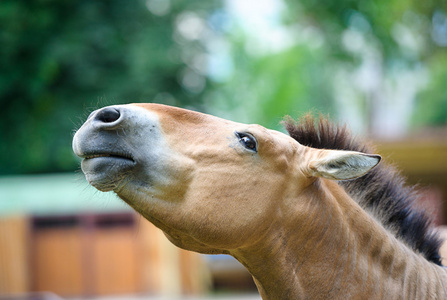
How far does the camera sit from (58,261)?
→ 45.3 feet

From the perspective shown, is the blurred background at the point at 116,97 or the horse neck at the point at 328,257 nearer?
the horse neck at the point at 328,257

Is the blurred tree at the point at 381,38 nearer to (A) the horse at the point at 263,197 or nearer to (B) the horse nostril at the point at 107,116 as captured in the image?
(A) the horse at the point at 263,197

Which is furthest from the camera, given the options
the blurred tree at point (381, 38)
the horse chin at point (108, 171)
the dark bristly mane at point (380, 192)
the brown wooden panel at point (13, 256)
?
the blurred tree at point (381, 38)

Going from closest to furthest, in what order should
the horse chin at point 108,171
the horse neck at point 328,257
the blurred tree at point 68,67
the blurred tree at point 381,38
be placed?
the horse chin at point 108,171
the horse neck at point 328,257
the blurred tree at point 68,67
the blurred tree at point 381,38

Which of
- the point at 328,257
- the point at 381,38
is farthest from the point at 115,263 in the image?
the point at 381,38

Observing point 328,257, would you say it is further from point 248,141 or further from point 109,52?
point 109,52

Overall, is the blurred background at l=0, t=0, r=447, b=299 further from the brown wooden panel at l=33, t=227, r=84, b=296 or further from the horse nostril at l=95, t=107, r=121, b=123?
the horse nostril at l=95, t=107, r=121, b=123

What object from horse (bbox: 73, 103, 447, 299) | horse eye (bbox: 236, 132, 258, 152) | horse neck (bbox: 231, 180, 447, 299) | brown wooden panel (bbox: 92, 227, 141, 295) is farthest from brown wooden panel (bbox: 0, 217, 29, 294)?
horse eye (bbox: 236, 132, 258, 152)

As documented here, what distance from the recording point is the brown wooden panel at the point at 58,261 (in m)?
13.7

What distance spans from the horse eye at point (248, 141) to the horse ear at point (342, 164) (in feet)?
1.02

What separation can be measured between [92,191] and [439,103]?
32.1 meters

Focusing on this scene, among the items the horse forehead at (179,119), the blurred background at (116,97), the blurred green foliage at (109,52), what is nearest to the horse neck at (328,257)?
the horse forehead at (179,119)

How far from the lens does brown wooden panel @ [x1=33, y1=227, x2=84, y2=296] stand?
13695mm

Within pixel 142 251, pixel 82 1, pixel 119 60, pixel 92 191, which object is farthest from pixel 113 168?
pixel 82 1
